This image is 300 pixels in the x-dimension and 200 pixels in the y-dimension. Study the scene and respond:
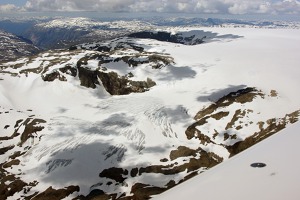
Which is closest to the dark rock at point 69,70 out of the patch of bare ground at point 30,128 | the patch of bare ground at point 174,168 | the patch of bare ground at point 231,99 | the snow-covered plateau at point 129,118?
the snow-covered plateau at point 129,118

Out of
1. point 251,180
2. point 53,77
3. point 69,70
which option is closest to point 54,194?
point 251,180

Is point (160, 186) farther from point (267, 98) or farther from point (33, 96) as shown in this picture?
point (33, 96)

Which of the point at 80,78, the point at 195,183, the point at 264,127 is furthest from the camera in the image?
the point at 80,78

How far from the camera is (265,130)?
294 ft

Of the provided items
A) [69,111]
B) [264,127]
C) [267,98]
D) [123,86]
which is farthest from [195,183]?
[123,86]

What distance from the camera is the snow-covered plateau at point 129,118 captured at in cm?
8188

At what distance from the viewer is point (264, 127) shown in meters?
91.9

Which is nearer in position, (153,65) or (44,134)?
(44,134)

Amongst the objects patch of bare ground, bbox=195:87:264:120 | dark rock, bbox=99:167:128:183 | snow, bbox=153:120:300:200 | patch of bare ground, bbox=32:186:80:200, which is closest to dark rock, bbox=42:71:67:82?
patch of bare ground, bbox=195:87:264:120

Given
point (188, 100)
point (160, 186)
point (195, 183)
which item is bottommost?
point (160, 186)

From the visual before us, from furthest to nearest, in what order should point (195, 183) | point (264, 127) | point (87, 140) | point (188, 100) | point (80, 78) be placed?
point (80, 78) < point (188, 100) < point (87, 140) < point (264, 127) < point (195, 183)

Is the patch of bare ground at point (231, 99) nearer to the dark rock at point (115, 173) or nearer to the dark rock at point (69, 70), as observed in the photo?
the dark rock at point (115, 173)

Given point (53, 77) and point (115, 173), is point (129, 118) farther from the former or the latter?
point (53, 77)

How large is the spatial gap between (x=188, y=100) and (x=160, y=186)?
5363 cm
